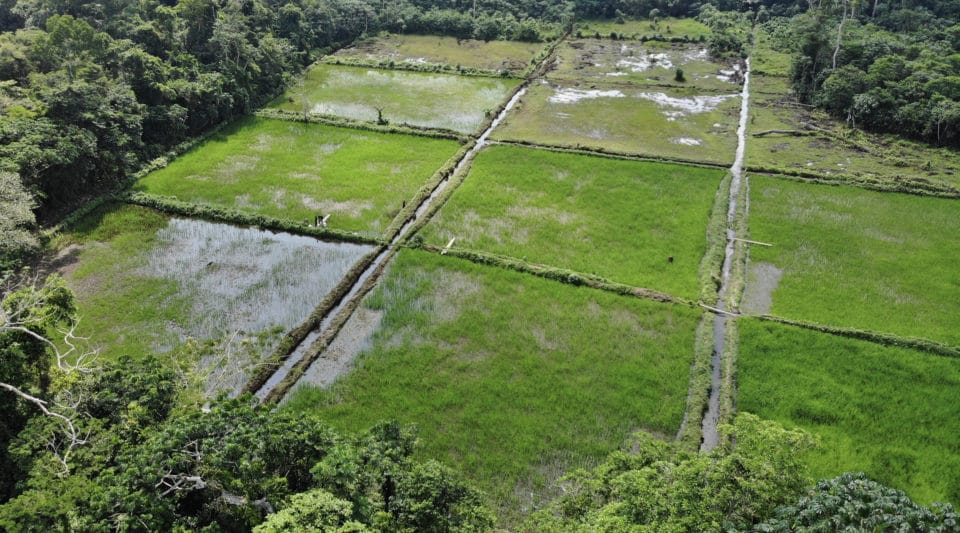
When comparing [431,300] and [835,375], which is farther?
[431,300]

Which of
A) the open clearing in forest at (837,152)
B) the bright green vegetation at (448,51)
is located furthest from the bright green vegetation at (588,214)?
the bright green vegetation at (448,51)

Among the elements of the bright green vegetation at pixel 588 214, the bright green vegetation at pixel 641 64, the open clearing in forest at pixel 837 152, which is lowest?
the bright green vegetation at pixel 588 214

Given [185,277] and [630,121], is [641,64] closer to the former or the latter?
[630,121]

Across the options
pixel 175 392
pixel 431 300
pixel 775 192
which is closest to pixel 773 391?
pixel 431 300

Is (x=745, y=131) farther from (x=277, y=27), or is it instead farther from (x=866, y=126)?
(x=277, y=27)

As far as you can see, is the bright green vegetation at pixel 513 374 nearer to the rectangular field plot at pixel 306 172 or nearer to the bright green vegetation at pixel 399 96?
the rectangular field plot at pixel 306 172

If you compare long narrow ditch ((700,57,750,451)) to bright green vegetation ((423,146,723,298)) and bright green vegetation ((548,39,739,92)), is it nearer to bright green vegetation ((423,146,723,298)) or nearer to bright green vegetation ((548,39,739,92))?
bright green vegetation ((423,146,723,298))

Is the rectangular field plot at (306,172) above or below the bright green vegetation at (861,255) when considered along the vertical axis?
above
